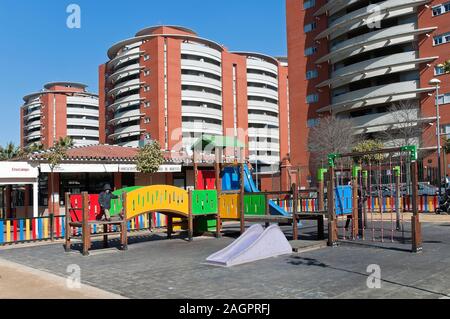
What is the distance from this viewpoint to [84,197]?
42.7 feet

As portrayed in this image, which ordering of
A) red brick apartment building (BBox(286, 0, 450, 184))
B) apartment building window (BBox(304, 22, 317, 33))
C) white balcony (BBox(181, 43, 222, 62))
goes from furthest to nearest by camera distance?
1. white balcony (BBox(181, 43, 222, 62))
2. apartment building window (BBox(304, 22, 317, 33))
3. red brick apartment building (BBox(286, 0, 450, 184))

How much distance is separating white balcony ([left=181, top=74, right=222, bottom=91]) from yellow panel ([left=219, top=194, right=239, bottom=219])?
68587 mm

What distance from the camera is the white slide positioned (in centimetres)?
1055

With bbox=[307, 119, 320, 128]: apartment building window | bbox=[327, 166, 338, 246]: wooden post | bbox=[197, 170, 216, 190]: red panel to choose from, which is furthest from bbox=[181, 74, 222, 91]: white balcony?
bbox=[327, 166, 338, 246]: wooden post

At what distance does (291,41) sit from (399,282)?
63.7m

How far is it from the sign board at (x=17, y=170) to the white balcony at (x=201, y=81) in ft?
205

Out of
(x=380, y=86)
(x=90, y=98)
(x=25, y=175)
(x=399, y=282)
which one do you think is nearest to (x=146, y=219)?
(x=25, y=175)

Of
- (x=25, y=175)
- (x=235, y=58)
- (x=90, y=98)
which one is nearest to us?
(x=25, y=175)

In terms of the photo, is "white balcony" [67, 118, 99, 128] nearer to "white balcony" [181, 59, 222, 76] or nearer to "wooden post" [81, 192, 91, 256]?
"white balcony" [181, 59, 222, 76]

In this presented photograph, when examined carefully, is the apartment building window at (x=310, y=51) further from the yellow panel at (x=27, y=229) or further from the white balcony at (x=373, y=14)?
the yellow panel at (x=27, y=229)

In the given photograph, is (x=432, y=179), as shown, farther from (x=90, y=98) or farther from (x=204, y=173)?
(x=90, y=98)

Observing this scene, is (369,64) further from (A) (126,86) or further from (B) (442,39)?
(A) (126,86)

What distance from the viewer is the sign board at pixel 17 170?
20953 millimetres

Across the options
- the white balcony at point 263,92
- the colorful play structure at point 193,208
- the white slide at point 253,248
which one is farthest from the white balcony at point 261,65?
the white slide at point 253,248
